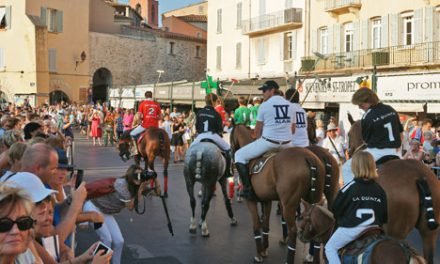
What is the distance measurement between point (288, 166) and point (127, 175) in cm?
235

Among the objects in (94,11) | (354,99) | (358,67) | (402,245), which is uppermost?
(94,11)

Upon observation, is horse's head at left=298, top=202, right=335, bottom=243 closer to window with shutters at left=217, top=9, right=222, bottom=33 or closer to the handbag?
the handbag

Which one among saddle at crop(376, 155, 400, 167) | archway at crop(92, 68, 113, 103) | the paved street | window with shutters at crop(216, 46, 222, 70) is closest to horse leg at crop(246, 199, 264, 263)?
the paved street

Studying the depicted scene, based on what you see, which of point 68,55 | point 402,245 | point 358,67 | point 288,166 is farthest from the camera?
point 68,55

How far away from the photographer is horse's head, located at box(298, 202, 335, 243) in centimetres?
578

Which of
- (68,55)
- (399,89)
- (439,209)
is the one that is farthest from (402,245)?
(68,55)

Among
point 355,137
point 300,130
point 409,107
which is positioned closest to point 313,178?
point 355,137

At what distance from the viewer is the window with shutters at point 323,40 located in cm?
3309

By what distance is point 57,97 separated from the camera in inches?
1977

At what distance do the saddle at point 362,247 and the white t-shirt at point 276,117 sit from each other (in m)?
3.22

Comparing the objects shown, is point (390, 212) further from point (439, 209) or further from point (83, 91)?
point (83, 91)

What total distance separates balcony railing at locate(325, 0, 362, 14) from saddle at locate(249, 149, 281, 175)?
79.6 ft

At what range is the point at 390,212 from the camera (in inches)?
245

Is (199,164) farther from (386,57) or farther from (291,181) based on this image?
(386,57)
